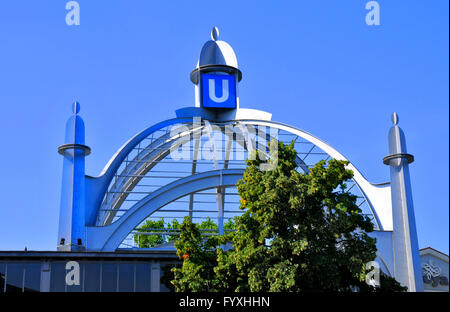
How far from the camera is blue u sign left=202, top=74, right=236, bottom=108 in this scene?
43.0m

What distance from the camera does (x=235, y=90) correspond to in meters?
43.7

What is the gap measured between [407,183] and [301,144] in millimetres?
8029

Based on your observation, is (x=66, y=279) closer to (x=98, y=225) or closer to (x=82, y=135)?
(x=98, y=225)

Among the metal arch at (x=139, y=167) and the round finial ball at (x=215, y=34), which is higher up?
the round finial ball at (x=215, y=34)

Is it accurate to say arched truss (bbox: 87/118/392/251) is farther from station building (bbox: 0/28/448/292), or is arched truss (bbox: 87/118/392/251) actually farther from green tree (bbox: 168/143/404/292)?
green tree (bbox: 168/143/404/292)

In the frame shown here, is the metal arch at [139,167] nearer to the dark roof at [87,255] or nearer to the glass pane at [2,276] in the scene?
the dark roof at [87,255]

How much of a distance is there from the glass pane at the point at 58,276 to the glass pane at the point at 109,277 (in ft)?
6.07

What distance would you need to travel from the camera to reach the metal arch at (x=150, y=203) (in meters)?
34.1

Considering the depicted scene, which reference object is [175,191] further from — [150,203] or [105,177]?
[105,177]

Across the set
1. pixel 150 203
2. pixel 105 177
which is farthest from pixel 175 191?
pixel 105 177

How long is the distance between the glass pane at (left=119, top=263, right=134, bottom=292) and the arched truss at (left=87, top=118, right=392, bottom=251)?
7.12 ft

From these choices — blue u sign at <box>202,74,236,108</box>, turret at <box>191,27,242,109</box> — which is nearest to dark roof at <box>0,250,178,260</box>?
blue u sign at <box>202,74,236,108</box>

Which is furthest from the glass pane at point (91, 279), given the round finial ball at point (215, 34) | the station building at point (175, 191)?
the round finial ball at point (215, 34)
